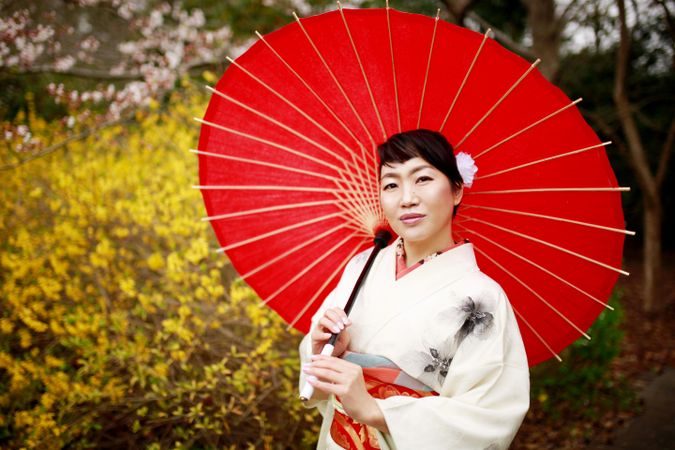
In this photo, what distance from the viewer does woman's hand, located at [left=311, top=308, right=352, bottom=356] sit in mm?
1598

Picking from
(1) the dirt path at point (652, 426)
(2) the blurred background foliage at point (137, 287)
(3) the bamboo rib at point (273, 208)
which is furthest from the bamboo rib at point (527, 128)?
(1) the dirt path at point (652, 426)

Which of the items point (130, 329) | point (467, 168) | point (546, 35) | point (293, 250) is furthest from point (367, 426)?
point (546, 35)

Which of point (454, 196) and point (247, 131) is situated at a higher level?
point (247, 131)

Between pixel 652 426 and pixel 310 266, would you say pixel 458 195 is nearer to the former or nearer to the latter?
pixel 310 266

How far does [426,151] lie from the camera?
1.60 m

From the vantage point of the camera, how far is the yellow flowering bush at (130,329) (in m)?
2.90

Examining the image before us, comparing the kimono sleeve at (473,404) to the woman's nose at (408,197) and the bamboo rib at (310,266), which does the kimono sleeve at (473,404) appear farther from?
the bamboo rib at (310,266)

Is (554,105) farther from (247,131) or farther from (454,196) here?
(247,131)

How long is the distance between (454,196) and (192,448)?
236cm

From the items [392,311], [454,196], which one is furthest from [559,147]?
[392,311]

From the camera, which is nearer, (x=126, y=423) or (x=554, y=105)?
(x=554, y=105)

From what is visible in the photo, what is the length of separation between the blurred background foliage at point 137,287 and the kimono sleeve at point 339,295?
867 mm

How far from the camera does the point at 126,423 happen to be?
3211 millimetres

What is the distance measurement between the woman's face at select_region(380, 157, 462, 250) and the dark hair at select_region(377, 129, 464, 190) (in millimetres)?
17
